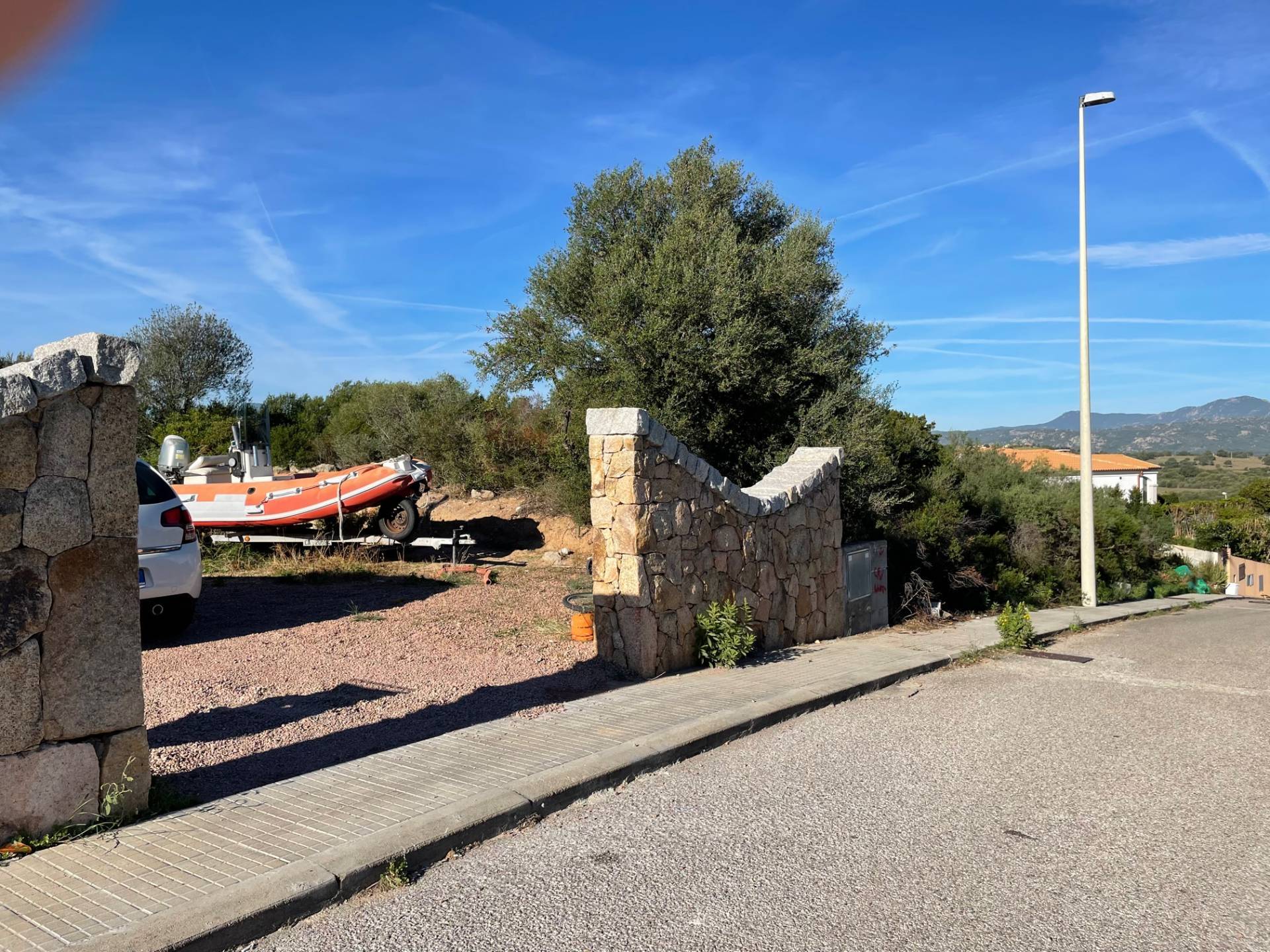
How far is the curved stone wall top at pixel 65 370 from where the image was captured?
3.89 metres

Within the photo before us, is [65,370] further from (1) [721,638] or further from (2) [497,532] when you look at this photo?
(2) [497,532]

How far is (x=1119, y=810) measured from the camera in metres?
5.03

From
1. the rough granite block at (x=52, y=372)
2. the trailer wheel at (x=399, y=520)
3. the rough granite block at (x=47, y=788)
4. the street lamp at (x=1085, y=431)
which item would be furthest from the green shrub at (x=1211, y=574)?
the rough granite block at (x=52, y=372)

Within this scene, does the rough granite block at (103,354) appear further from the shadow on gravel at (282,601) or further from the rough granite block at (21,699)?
the shadow on gravel at (282,601)

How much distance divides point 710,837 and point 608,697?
2469mm

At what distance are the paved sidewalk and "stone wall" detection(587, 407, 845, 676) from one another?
0.73 metres

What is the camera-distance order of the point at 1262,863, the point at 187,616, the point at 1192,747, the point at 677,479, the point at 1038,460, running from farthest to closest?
→ the point at 1038,460, the point at 187,616, the point at 677,479, the point at 1192,747, the point at 1262,863

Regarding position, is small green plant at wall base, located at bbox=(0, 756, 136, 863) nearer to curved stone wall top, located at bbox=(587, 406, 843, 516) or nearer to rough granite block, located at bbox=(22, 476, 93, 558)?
rough granite block, located at bbox=(22, 476, 93, 558)

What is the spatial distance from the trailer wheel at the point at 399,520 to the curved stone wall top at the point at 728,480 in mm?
6580

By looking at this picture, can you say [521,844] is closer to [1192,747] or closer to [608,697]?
[608,697]

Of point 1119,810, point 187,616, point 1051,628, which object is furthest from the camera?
point 1051,628

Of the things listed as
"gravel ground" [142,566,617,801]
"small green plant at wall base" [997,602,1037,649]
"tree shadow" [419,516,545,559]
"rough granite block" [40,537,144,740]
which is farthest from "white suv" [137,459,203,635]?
"small green plant at wall base" [997,602,1037,649]

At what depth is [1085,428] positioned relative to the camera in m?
14.8

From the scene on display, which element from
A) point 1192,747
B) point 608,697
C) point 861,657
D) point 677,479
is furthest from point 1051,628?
point 608,697
